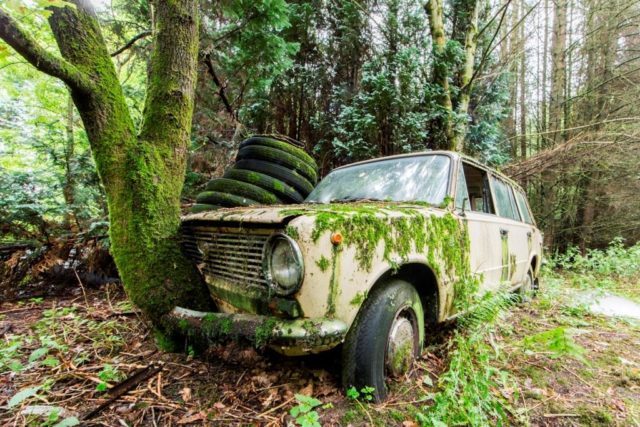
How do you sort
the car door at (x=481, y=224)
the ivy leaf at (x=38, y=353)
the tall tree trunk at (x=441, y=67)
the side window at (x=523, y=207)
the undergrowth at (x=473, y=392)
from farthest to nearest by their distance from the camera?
the tall tree trunk at (x=441, y=67) → the side window at (x=523, y=207) → the car door at (x=481, y=224) → the ivy leaf at (x=38, y=353) → the undergrowth at (x=473, y=392)

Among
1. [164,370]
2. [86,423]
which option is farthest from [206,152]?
[86,423]

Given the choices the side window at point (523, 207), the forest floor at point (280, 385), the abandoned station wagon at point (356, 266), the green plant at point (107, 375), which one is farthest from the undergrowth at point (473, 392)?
the side window at point (523, 207)

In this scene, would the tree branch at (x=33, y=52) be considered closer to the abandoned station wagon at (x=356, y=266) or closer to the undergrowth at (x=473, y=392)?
the abandoned station wagon at (x=356, y=266)

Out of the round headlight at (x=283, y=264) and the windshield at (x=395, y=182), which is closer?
the round headlight at (x=283, y=264)

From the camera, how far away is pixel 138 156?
2723 mm

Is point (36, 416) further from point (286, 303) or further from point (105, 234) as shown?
point (105, 234)

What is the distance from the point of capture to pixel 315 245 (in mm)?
1609

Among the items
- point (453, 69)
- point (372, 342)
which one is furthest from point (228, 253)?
point (453, 69)

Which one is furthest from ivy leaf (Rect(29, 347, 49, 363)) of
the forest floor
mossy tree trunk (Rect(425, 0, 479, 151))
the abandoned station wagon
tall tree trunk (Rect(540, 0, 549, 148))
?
tall tree trunk (Rect(540, 0, 549, 148))

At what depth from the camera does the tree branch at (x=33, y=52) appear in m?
2.10

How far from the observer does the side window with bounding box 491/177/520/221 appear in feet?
12.7

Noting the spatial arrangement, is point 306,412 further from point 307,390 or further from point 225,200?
point 225,200

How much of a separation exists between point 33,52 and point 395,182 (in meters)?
2.89

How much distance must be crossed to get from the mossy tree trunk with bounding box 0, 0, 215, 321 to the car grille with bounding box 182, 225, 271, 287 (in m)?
0.26
